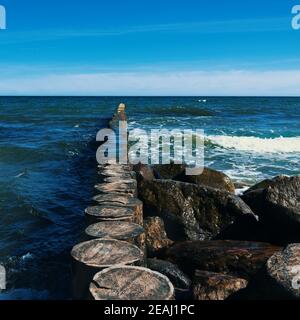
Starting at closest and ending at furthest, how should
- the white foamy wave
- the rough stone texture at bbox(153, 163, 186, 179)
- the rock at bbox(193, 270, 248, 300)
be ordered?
the rock at bbox(193, 270, 248, 300), the rough stone texture at bbox(153, 163, 186, 179), the white foamy wave

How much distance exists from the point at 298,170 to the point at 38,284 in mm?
11493

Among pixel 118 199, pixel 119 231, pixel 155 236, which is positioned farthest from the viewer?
pixel 155 236

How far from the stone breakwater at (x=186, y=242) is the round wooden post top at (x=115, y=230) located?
0.04 feet

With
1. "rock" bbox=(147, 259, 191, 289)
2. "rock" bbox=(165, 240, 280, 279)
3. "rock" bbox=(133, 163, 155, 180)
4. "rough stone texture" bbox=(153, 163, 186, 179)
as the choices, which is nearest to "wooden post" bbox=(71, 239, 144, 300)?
"rock" bbox=(147, 259, 191, 289)

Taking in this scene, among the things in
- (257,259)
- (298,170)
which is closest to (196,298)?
(257,259)

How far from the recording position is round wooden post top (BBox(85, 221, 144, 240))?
5502 millimetres

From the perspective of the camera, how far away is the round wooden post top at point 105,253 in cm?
475

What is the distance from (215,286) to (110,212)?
2027 mm

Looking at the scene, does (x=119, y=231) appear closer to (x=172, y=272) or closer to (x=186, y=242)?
(x=172, y=272)

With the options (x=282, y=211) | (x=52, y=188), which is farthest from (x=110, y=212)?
(x=52, y=188)

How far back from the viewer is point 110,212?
632cm

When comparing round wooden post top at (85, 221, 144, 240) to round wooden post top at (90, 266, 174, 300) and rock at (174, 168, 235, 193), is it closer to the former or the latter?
round wooden post top at (90, 266, 174, 300)

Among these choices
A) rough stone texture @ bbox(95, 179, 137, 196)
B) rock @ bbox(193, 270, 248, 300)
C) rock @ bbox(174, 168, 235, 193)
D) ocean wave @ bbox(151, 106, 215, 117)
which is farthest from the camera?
ocean wave @ bbox(151, 106, 215, 117)

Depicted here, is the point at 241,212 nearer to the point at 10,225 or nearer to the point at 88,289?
the point at 88,289
